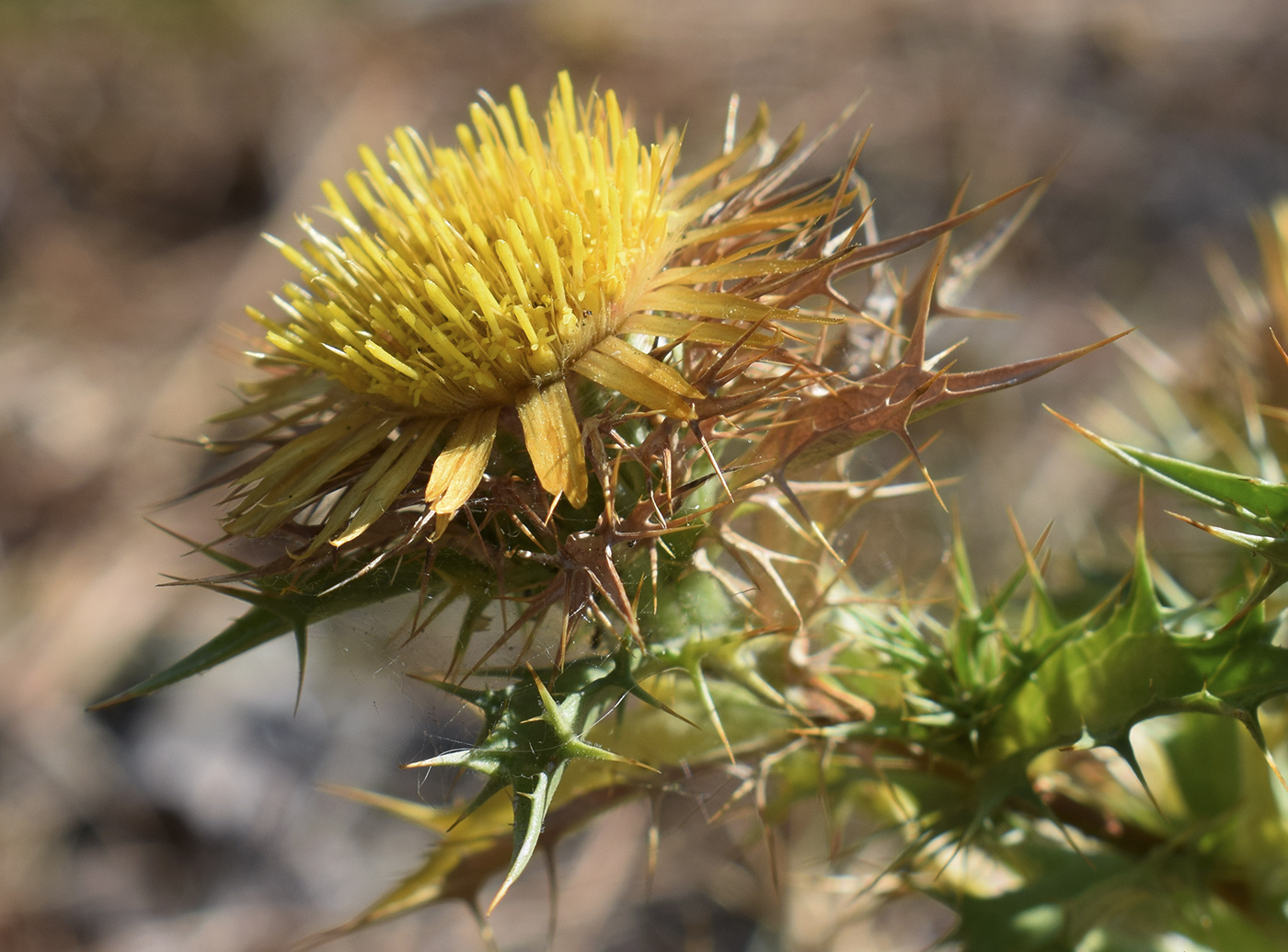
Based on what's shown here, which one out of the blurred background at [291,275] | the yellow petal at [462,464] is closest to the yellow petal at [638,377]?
the yellow petal at [462,464]

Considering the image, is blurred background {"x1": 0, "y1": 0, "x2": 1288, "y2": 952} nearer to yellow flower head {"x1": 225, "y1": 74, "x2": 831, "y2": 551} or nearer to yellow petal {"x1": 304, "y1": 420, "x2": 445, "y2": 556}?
yellow flower head {"x1": 225, "y1": 74, "x2": 831, "y2": 551}

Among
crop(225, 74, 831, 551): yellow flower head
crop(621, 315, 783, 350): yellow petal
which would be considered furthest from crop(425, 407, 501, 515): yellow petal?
crop(621, 315, 783, 350): yellow petal

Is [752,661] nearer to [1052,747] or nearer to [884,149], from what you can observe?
[1052,747]

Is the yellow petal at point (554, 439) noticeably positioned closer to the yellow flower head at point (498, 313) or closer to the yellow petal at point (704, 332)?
the yellow flower head at point (498, 313)

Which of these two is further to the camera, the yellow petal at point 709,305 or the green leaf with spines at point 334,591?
the green leaf with spines at point 334,591

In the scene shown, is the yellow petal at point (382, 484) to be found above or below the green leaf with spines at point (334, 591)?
above

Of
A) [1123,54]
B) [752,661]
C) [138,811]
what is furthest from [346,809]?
[1123,54]
